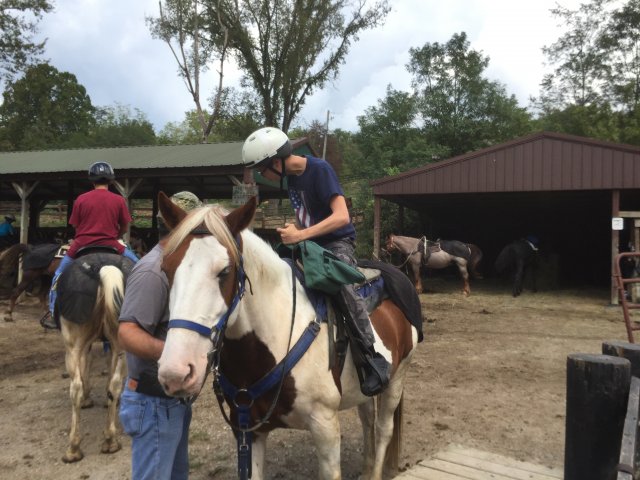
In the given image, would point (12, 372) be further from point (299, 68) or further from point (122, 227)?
point (299, 68)

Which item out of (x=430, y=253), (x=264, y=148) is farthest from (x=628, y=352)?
(x=430, y=253)

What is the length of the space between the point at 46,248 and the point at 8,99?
4929 cm

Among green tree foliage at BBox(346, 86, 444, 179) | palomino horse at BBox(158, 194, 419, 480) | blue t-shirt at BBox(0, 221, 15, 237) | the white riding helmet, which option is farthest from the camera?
green tree foliage at BBox(346, 86, 444, 179)

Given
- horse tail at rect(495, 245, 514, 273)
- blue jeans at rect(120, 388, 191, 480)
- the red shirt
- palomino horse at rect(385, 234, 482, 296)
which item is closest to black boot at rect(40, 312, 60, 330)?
the red shirt

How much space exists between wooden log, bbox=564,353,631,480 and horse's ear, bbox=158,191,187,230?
1701mm

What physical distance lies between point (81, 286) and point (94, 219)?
27.0 inches

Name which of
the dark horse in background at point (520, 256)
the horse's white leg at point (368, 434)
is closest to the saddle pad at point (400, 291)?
the horse's white leg at point (368, 434)

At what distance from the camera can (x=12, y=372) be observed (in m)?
6.59

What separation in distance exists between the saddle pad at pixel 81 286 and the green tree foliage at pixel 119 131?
4446cm

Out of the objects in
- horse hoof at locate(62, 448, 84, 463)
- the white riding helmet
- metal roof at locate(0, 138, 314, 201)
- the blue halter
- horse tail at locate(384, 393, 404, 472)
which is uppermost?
metal roof at locate(0, 138, 314, 201)

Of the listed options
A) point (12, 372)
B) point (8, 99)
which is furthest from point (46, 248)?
point (8, 99)

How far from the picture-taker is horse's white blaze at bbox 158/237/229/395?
1.60 metres

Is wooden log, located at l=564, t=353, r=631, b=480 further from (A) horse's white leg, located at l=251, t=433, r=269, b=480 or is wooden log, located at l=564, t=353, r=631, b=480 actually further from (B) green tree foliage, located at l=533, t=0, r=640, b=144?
(B) green tree foliage, located at l=533, t=0, r=640, b=144

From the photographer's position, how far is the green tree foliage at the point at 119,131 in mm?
45963
